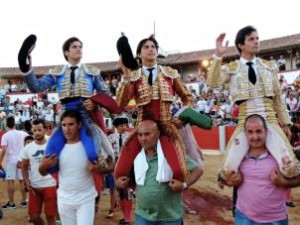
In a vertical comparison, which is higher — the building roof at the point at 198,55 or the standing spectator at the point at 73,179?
the building roof at the point at 198,55

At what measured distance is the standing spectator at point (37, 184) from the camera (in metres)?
5.59

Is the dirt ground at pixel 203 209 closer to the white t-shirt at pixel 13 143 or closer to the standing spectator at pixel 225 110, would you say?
the white t-shirt at pixel 13 143

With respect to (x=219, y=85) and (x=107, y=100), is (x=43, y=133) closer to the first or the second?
(x=107, y=100)

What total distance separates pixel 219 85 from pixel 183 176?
0.94 m

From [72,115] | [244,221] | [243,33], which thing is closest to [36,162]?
[72,115]

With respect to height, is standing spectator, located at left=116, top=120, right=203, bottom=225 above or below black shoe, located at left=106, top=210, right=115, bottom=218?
above

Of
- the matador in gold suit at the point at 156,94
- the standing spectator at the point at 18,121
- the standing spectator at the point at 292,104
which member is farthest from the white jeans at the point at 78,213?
the standing spectator at the point at 18,121

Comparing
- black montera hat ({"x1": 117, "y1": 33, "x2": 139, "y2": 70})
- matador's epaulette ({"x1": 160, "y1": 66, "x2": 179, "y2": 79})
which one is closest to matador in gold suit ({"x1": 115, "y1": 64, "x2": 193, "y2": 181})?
matador's epaulette ({"x1": 160, "y1": 66, "x2": 179, "y2": 79})

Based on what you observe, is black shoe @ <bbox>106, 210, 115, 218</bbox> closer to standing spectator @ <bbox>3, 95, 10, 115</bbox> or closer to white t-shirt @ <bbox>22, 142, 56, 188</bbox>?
white t-shirt @ <bbox>22, 142, 56, 188</bbox>

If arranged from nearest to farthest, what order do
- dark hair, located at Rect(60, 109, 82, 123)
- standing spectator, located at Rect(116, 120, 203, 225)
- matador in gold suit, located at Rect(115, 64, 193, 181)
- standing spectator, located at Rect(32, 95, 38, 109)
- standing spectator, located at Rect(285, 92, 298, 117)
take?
standing spectator, located at Rect(116, 120, 203, 225) → dark hair, located at Rect(60, 109, 82, 123) → matador in gold suit, located at Rect(115, 64, 193, 181) → standing spectator, located at Rect(285, 92, 298, 117) → standing spectator, located at Rect(32, 95, 38, 109)

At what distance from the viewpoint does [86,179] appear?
12.8 feet

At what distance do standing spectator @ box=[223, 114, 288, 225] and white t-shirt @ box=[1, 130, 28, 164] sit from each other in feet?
17.3

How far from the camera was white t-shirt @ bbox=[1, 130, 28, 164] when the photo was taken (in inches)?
315

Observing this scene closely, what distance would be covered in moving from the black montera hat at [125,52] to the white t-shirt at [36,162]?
1.88m
